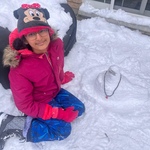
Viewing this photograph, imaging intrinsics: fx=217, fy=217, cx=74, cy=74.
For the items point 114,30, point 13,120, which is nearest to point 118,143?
point 13,120

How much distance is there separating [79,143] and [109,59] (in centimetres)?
121

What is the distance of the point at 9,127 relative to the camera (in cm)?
174

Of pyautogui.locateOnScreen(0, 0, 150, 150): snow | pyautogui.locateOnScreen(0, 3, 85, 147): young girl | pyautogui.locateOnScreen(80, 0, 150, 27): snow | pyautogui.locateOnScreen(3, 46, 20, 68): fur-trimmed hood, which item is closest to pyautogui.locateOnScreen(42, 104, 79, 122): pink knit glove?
pyautogui.locateOnScreen(0, 3, 85, 147): young girl

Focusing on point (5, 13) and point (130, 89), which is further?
point (130, 89)

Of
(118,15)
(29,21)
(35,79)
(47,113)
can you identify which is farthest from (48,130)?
(118,15)

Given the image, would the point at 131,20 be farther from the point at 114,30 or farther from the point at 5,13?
the point at 5,13

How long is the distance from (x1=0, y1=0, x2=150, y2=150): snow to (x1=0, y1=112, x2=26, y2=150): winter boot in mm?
61

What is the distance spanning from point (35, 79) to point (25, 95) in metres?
0.15

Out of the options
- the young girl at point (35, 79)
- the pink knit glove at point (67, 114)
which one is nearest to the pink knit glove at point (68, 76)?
the young girl at point (35, 79)

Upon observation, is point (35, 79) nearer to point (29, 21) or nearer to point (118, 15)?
point (29, 21)

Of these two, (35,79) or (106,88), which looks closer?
(35,79)

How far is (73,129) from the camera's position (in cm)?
191

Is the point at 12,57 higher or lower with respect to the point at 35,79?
higher

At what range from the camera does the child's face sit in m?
1.53
